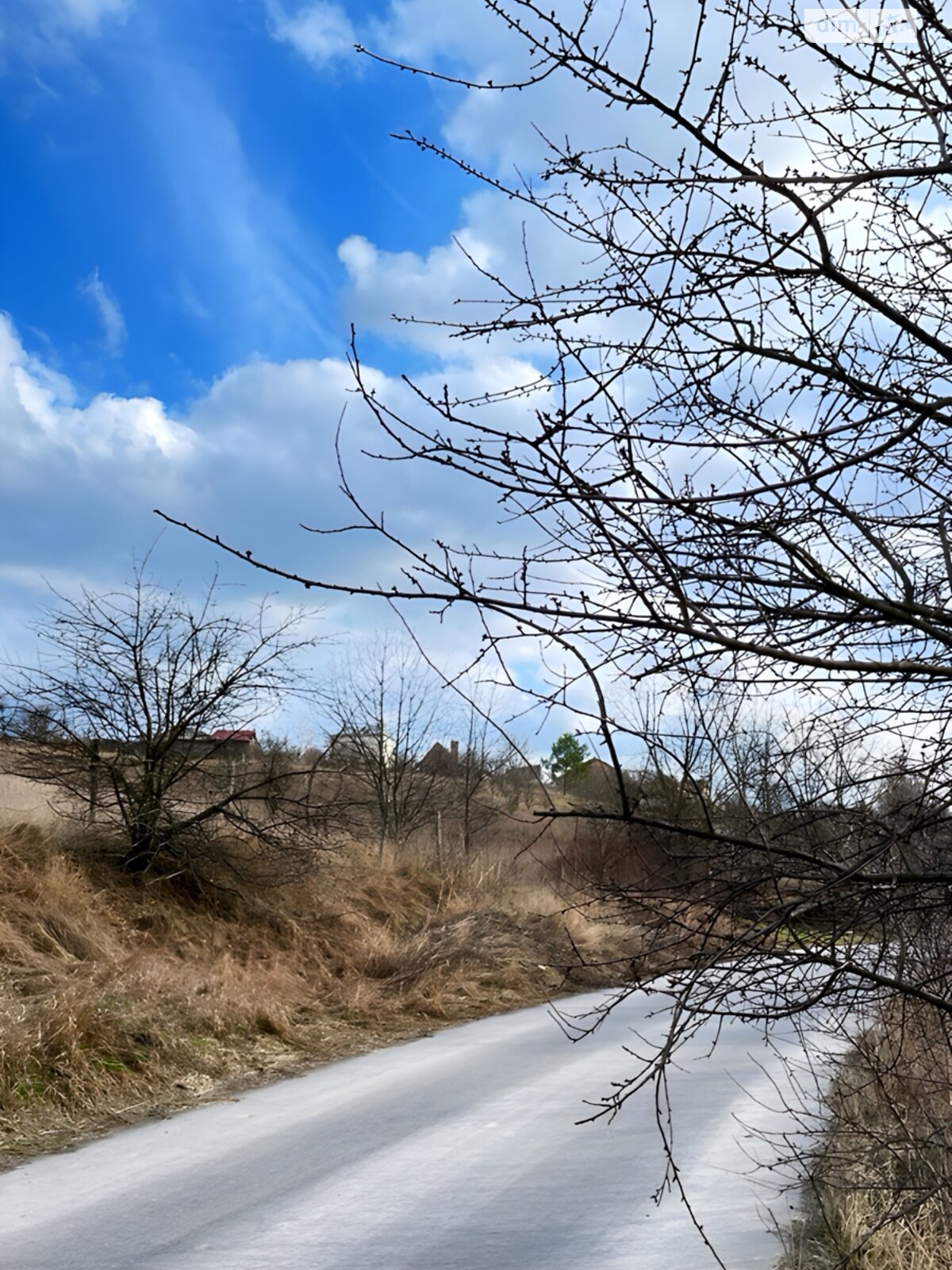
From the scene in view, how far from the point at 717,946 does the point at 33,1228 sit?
4.62 metres

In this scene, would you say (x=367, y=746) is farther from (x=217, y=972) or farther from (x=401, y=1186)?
(x=401, y=1186)

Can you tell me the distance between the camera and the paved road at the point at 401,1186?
5449mm

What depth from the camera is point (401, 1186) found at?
21.6 feet

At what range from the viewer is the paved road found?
17.9 ft

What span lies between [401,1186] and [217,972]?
7512mm

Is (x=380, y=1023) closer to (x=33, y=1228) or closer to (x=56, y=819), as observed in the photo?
(x=56, y=819)

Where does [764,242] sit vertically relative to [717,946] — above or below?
above

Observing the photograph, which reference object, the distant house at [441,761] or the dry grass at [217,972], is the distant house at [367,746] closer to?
the distant house at [441,761]

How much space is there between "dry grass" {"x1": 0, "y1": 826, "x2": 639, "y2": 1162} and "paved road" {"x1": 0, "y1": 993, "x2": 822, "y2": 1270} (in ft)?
2.46

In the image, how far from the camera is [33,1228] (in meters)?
5.82

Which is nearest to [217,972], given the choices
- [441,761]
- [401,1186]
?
[401,1186]

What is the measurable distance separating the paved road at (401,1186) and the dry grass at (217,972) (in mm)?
750

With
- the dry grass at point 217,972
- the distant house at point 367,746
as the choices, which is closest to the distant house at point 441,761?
the distant house at point 367,746

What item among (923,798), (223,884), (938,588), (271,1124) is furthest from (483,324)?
(223,884)
